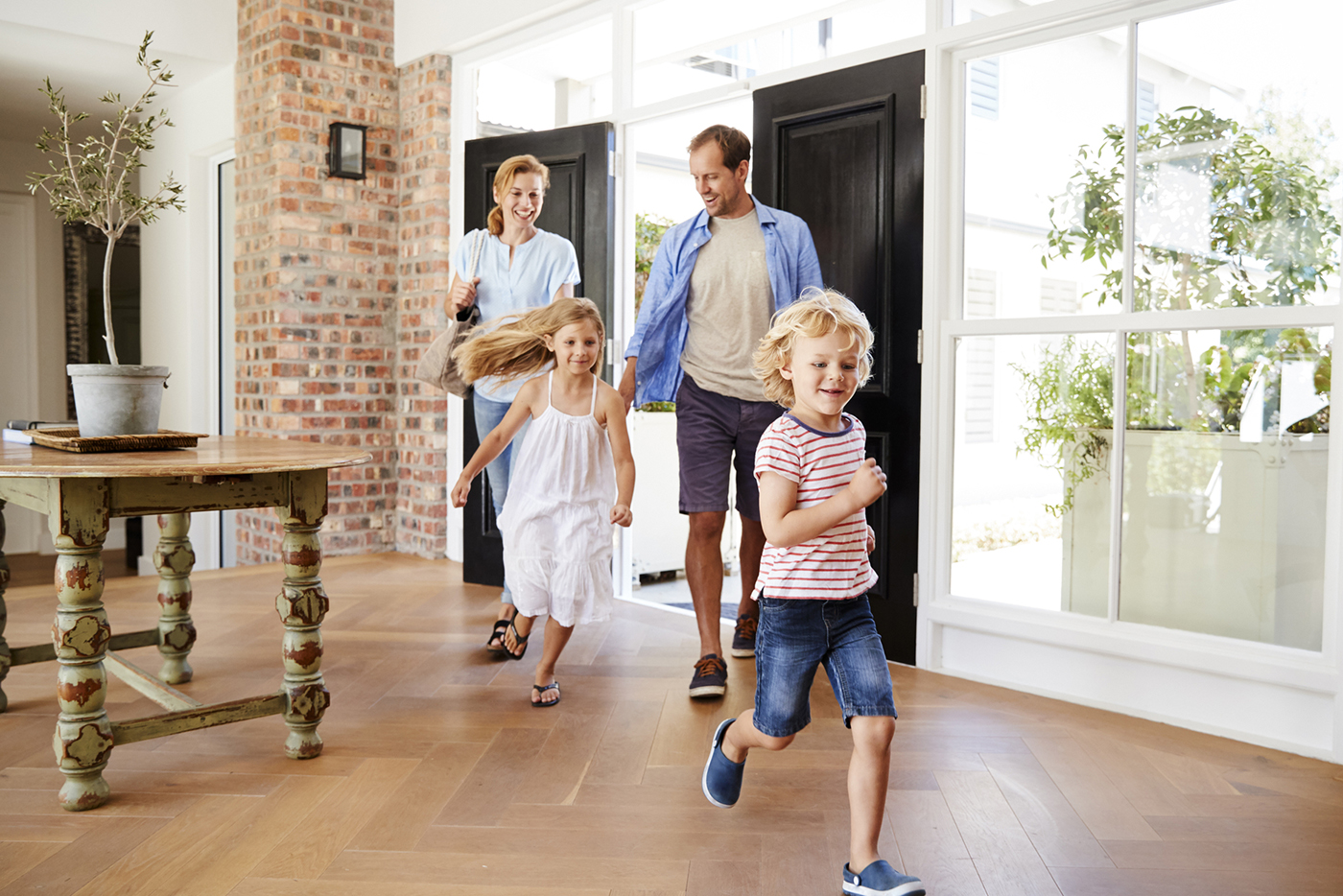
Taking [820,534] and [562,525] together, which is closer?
[820,534]

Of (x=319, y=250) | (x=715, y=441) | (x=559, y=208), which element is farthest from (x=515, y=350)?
(x=319, y=250)

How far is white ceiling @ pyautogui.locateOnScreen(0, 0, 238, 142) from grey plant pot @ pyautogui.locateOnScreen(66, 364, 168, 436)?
11.5 ft

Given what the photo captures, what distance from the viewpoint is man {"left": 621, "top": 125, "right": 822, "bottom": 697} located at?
3.18 meters

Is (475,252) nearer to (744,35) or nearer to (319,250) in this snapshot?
(744,35)

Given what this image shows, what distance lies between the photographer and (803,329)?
1.92 m

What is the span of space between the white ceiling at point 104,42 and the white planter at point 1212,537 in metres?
4.91

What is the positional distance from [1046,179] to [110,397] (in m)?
2.67

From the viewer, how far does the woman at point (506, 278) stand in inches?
146

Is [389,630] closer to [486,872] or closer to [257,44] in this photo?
[486,872]

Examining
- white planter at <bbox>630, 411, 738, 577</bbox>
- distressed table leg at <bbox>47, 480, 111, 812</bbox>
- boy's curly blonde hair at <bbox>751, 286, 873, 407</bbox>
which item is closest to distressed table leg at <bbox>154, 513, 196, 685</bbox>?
distressed table leg at <bbox>47, 480, 111, 812</bbox>

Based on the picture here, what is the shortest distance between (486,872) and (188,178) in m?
5.49

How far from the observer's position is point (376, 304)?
5.45 meters

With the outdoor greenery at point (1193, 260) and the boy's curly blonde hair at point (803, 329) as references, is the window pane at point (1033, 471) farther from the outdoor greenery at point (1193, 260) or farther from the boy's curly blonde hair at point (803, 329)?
the boy's curly blonde hair at point (803, 329)

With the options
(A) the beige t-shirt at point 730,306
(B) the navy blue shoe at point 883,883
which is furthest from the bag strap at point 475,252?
(B) the navy blue shoe at point 883,883
